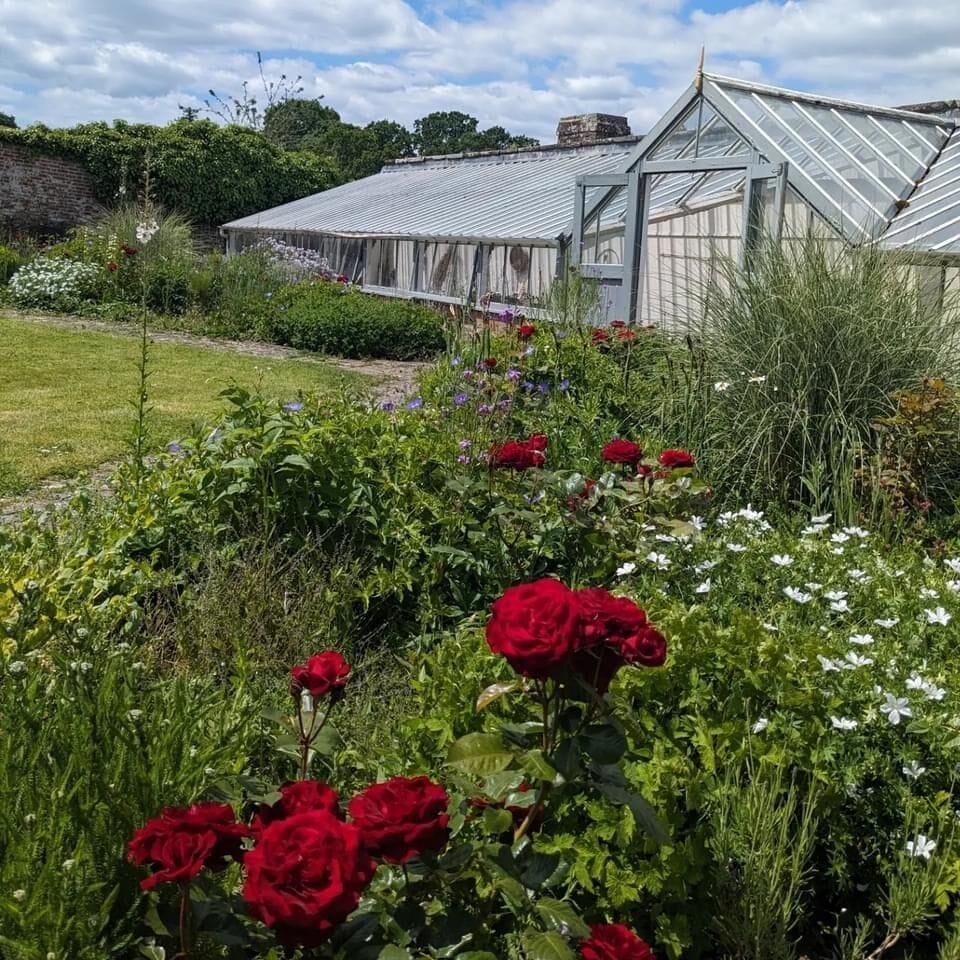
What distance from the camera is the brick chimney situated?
71.5ft

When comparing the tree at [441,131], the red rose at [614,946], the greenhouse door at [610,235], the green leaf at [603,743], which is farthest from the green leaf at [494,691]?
the tree at [441,131]

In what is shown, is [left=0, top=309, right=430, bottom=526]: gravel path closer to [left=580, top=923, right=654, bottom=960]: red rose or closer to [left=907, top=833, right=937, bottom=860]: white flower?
[left=907, top=833, right=937, bottom=860]: white flower

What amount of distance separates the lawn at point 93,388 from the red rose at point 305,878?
12.0 ft

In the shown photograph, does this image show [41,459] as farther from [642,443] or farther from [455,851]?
[455,851]

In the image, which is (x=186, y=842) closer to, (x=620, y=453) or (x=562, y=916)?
(x=562, y=916)

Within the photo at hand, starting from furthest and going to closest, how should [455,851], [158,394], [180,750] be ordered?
[158,394], [180,750], [455,851]

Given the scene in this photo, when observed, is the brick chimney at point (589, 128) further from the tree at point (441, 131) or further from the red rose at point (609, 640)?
the tree at point (441, 131)

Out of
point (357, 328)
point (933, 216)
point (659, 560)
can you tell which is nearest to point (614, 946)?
point (659, 560)

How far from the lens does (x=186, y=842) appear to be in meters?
1.39

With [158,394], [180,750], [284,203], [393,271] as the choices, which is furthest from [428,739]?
[284,203]

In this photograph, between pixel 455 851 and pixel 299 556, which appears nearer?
pixel 455 851

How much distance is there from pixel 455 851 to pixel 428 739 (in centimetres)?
92

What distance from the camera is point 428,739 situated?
260cm

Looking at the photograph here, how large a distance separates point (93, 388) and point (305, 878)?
29.1ft
